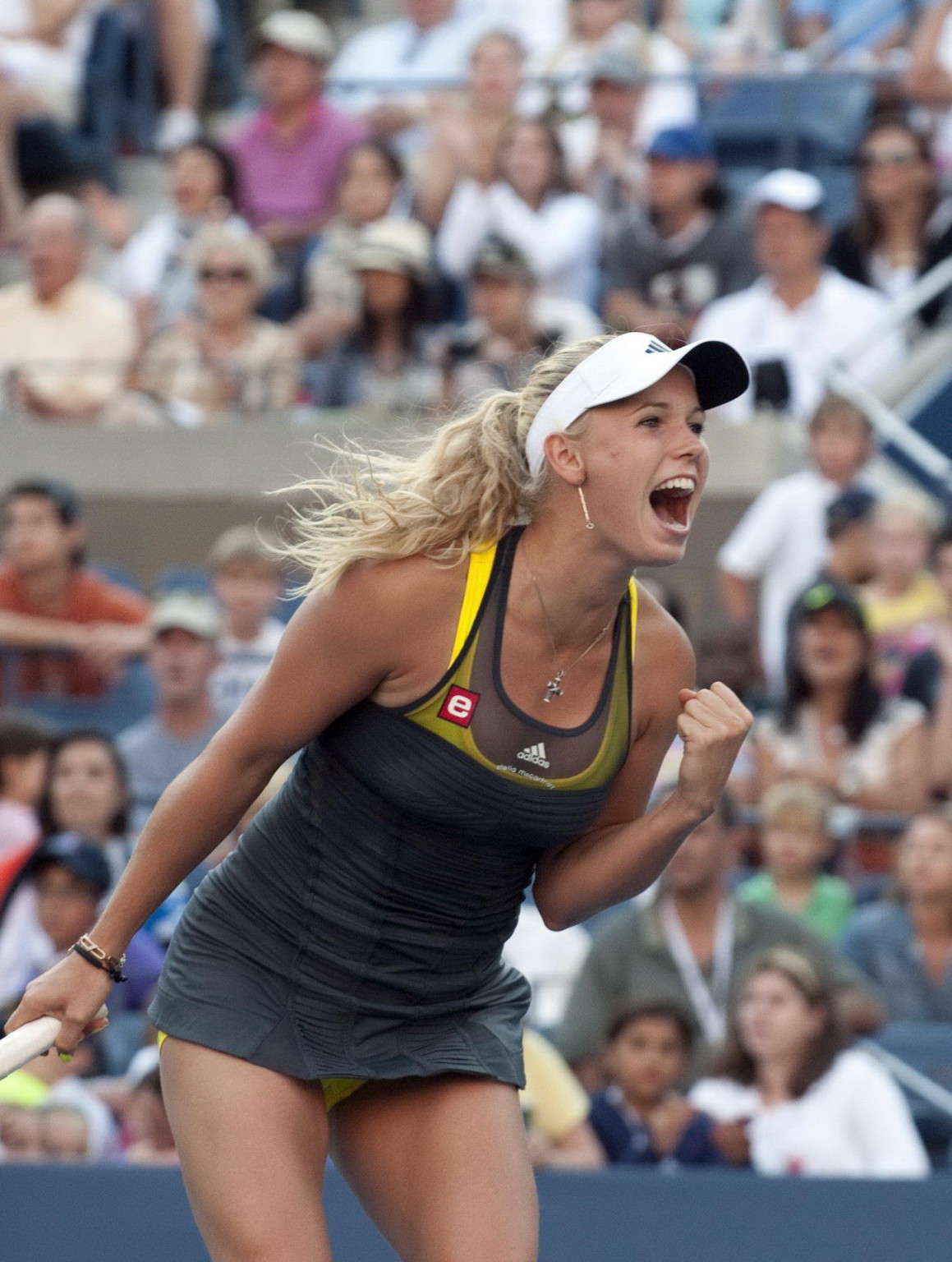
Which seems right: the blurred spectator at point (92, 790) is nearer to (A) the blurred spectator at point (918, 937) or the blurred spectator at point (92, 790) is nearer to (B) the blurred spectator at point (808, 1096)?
(B) the blurred spectator at point (808, 1096)

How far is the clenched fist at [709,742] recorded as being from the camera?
9.65 ft

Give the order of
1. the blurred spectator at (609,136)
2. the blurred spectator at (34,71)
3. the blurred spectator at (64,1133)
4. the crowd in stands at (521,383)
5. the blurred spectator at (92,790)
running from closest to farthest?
the blurred spectator at (64,1133)
the crowd in stands at (521,383)
the blurred spectator at (92,790)
the blurred spectator at (609,136)
the blurred spectator at (34,71)

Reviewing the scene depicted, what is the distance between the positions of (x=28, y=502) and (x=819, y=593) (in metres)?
2.61

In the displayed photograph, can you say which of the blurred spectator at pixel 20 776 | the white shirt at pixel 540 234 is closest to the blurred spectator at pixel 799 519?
the white shirt at pixel 540 234

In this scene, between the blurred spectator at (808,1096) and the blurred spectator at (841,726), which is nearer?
the blurred spectator at (808,1096)

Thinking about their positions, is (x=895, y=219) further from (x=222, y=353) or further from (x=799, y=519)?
(x=222, y=353)

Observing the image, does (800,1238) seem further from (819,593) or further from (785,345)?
(785,345)

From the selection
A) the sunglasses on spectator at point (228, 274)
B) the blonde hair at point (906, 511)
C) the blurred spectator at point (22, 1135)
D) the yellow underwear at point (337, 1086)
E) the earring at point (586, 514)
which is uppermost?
the sunglasses on spectator at point (228, 274)

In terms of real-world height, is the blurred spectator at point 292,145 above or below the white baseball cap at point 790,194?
above

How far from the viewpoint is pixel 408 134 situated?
9.29 metres

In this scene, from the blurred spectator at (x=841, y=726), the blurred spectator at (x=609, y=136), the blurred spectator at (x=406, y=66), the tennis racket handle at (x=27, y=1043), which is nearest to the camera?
the tennis racket handle at (x=27, y=1043)

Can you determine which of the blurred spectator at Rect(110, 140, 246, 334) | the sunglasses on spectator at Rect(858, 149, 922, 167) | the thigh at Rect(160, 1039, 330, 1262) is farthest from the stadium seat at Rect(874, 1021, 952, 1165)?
the blurred spectator at Rect(110, 140, 246, 334)

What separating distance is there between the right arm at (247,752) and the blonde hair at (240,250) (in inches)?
209

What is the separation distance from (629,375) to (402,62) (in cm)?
716
